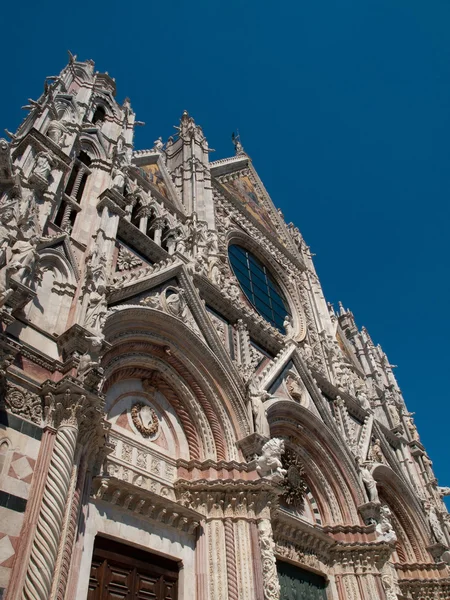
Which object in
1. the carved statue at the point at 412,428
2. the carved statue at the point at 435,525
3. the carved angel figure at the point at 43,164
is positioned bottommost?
the carved statue at the point at 435,525

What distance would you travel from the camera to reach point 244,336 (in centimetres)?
1148

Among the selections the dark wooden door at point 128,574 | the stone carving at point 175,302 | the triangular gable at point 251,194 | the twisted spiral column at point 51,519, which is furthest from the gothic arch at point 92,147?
the dark wooden door at point 128,574

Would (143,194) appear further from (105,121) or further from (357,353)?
(357,353)

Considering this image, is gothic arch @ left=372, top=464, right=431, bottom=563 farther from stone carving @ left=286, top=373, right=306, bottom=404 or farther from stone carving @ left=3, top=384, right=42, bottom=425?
stone carving @ left=3, top=384, right=42, bottom=425

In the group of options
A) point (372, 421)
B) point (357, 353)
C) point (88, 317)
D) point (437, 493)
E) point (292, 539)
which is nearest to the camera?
point (88, 317)

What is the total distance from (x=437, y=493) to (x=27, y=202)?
50.8ft

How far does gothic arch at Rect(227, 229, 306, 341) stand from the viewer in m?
16.2

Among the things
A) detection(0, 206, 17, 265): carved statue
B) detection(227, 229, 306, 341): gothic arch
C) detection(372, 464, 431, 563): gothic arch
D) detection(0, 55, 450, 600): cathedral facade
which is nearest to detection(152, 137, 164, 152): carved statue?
detection(0, 55, 450, 600): cathedral facade

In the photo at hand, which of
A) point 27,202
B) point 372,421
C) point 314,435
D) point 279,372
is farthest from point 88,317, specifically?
point 372,421

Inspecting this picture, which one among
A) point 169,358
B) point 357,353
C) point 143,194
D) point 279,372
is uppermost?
point 357,353

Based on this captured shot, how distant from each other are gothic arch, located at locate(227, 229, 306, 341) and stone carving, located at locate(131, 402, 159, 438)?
25.5 ft

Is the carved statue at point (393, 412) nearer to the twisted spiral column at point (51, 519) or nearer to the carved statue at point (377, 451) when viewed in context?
the carved statue at point (377, 451)

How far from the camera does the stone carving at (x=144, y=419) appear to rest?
838 cm

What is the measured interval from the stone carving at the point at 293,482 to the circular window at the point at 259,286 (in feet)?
15.2
